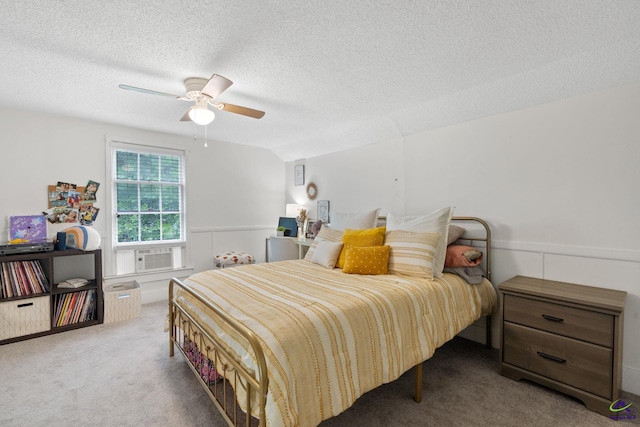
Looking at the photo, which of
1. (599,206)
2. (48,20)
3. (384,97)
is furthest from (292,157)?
(599,206)

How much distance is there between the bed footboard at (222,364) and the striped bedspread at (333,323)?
0.05 meters

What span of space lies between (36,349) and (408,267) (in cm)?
335

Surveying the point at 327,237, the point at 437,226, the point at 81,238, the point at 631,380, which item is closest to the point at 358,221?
the point at 327,237

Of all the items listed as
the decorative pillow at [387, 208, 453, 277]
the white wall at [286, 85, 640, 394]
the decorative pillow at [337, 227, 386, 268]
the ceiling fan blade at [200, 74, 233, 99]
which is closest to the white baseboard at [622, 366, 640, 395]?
the white wall at [286, 85, 640, 394]

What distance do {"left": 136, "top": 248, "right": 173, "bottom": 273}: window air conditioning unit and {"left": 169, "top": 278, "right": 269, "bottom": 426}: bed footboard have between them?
181cm

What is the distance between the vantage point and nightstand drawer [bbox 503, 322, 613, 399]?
1.84 metres

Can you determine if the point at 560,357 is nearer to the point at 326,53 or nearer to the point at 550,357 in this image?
the point at 550,357

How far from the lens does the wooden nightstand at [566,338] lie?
1.82 m

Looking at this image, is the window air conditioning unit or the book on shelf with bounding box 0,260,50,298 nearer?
the book on shelf with bounding box 0,260,50,298

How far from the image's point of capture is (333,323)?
1.57 m

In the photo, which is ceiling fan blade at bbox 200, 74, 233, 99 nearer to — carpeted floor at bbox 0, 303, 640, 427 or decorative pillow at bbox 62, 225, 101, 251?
carpeted floor at bbox 0, 303, 640, 427

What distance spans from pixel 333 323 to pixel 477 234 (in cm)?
195

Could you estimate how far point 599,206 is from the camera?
221 centimetres

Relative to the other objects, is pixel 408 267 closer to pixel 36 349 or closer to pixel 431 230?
pixel 431 230
